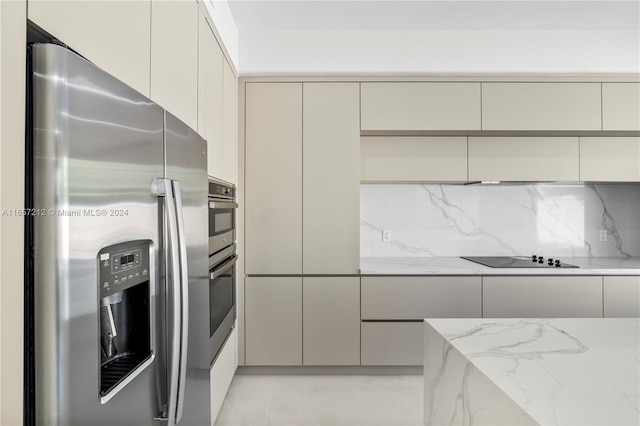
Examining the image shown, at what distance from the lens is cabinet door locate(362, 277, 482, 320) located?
282 centimetres

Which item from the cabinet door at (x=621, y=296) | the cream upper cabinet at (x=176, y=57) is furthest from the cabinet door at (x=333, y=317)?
the cabinet door at (x=621, y=296)

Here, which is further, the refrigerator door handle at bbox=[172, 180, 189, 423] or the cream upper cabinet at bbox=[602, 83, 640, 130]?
the cream upper cabinet at bbox=[602, 83, 640, 130]

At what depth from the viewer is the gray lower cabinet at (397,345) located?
9.34ft

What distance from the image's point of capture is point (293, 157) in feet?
9.43

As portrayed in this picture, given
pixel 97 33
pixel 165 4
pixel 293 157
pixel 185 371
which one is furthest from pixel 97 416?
pixel 293 157

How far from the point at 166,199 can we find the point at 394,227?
249 cm

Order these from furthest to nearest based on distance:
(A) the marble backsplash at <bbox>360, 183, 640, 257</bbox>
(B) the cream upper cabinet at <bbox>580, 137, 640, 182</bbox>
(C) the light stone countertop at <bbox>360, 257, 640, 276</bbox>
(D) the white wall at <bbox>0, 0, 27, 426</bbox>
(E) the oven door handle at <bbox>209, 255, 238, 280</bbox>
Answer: (A) the marble backsplash at <bbox>360, 183, 640, 257</bbox> < (B) the cream upper cabinet at <bbox>580, 137, 640, 182</bbox> < (C) the light stone countertop at <bbox>360, 257, 640, 276</bbox> < (E) the oven door handle at <bbox>209, 255, 238, 280</bbox> < (D) the white wall at <bbox>0, 0, 27, 426</bbox>

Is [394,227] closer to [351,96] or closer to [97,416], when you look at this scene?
[351,96]

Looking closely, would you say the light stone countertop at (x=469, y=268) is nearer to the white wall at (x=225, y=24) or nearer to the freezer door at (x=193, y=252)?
the freezer door at (x=193, y=252)

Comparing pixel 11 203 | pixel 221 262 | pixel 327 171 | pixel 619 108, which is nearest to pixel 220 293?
pixel 221 262

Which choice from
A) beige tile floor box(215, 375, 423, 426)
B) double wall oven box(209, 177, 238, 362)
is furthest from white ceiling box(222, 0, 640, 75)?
beige tile floor box(215, 375, 423, 426)

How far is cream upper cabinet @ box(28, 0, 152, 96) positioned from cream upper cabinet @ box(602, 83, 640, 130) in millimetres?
3123

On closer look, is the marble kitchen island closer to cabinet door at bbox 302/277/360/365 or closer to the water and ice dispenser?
the water and ice dispenser

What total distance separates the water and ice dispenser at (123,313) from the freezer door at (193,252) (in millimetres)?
143
